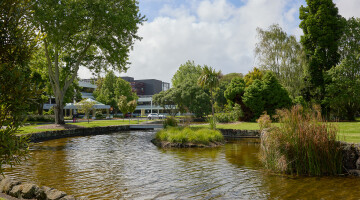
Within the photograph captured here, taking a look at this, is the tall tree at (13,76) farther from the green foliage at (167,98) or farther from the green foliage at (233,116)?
the green foliage at (167,98)

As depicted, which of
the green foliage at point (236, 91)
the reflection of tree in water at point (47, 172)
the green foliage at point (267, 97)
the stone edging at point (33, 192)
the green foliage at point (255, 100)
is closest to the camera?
the stone edging at point (33, 192)

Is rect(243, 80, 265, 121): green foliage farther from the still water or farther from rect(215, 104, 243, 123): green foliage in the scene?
Result: the still water

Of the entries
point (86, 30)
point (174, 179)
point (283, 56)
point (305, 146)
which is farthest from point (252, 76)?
point (174, 179)

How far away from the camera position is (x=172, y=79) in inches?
2955

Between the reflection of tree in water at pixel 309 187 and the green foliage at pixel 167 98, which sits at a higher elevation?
the green foliage at pixel 167 98

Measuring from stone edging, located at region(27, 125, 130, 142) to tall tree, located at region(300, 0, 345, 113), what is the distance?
22730 mm

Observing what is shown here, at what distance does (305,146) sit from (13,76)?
805 centimetres

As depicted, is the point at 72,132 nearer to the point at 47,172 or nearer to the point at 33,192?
the point at 47,172

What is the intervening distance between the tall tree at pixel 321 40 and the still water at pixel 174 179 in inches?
785

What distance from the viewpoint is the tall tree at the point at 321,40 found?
2841cm

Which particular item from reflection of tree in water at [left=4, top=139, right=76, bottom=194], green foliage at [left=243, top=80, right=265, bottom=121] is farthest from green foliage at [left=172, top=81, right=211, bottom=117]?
reflection of tree in water at [left=4, top=139, right=76, bottom=194]

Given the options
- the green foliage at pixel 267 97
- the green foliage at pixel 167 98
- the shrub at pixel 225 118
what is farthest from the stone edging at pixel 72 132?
the green foliage at pixel 167 98

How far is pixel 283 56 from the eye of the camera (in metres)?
33.3

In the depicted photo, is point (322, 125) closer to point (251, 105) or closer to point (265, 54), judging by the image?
point (251, 105)
